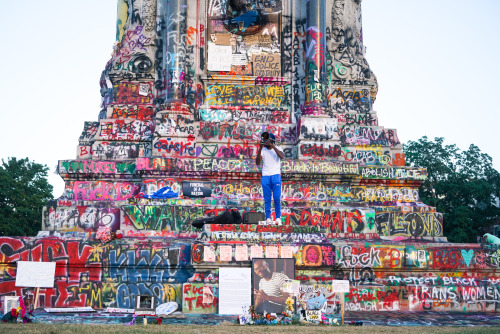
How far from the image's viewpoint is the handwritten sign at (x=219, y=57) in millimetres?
23438

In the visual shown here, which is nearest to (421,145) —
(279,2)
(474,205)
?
(474,205)

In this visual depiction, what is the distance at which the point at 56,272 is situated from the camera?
15.7 metres

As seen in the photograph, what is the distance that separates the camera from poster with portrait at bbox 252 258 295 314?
44.8 ft

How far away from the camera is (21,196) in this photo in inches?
1991

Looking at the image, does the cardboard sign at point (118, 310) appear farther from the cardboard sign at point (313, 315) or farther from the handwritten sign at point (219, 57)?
the handwritten sign at point (219, 57)

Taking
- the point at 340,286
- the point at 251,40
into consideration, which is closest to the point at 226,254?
the point at 340,286

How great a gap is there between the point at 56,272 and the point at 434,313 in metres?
10.8

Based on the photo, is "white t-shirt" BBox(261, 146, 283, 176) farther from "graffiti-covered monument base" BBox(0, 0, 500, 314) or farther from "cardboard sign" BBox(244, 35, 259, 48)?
"cardboard sign" BBox(244, 35, 259, 48)

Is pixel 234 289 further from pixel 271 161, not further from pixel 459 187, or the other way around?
pixel 459 187

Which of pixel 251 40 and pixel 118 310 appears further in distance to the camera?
pixel 251 40

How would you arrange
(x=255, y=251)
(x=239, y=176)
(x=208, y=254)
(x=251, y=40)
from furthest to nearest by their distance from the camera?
(x=251, y=40), (x=239, y=176), (x=208, y=254), (x=255, y=251)

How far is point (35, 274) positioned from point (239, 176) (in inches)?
326

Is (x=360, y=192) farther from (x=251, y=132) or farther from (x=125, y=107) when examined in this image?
(x=125, y=107)

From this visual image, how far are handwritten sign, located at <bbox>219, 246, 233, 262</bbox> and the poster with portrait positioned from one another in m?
0.95
